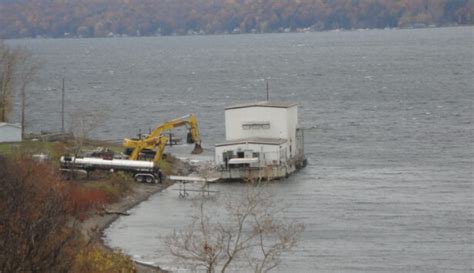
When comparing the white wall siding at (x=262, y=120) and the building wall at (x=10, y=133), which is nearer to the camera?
the white wall siding at (x=262, y=120)

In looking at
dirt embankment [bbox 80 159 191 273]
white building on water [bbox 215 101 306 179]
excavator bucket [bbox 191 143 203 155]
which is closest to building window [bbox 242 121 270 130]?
white building on water [bbox 215 101 306 179]

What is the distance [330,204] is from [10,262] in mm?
24733

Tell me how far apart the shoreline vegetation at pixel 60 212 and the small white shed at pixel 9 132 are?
2624 mm

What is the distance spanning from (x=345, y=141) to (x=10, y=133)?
19957 mm

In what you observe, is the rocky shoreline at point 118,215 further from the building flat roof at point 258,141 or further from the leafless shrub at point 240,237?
the building flat roof at point 258,141

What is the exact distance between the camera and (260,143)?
5062 cm

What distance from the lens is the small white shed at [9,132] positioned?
2087 inches

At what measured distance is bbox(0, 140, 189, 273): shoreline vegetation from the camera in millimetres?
21766

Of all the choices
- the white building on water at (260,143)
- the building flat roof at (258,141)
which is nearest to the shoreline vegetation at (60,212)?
the white building on water at (260,143)

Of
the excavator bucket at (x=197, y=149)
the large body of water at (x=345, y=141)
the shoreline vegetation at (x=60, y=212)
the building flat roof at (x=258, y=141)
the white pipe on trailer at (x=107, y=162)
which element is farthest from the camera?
the excavator bucket at (x=197, y=149)

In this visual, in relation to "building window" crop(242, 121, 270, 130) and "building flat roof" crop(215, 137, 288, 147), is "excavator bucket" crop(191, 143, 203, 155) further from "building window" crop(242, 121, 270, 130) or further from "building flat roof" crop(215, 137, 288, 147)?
"building flat roof" crop(215, 137, 288, 147)

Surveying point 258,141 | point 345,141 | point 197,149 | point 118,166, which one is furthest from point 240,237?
point 345,141

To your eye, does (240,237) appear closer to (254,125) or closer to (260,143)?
(260,143)

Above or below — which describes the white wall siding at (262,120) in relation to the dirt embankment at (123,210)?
above
